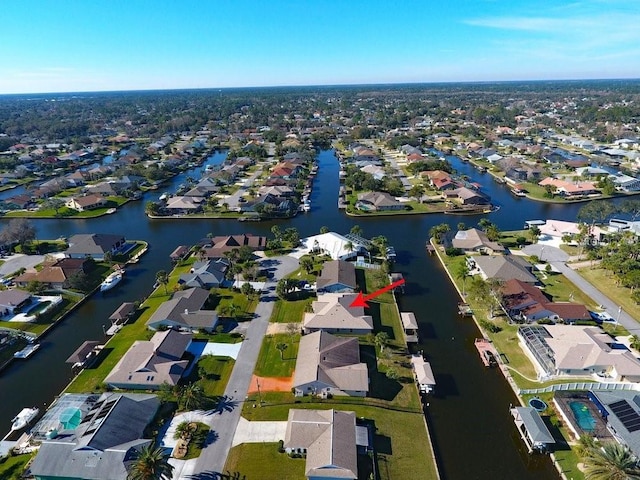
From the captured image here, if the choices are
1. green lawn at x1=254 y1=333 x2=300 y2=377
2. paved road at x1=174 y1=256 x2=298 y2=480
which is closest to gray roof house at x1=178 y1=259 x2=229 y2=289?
paved road at x1=174 y1=256 x2=298 y2=480

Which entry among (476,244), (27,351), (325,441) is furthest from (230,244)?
(325,441)

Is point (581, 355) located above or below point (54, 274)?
below

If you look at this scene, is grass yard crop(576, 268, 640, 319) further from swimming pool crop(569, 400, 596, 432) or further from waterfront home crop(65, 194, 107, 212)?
waterfront home crop(65, 194, 107, 212)

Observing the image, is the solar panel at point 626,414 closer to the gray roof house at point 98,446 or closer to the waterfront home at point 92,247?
the gray roof house at point 98,446

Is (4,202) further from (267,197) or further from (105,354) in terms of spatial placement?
(105,354)

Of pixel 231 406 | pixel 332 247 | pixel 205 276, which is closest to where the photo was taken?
pixel 231 406

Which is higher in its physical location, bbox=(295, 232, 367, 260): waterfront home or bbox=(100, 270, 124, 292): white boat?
bbox=(295, 232, 367, 260): waterfront home

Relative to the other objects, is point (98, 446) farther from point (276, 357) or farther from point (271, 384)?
point (276, 357)
